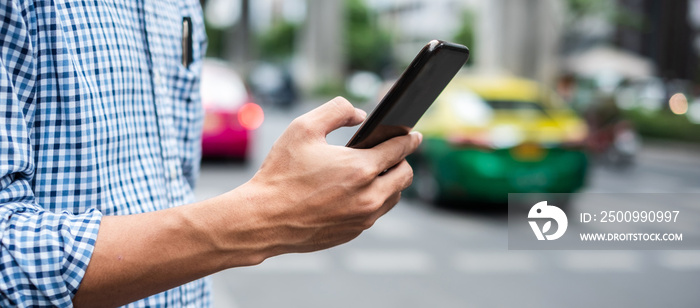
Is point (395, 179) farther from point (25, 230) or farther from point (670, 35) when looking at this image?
point (670, 35)

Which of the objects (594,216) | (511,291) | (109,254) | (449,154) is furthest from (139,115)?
(594,216)

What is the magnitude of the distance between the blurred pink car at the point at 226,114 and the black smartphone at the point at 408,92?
895cm

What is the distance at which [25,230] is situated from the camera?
2.84 feet

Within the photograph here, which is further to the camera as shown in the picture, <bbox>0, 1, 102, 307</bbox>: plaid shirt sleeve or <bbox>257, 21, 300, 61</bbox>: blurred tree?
<bbox>257, 21, 300, 61</bbox>: blurred tree

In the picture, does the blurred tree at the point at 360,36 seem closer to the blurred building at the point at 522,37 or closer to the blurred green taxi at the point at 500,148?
the blurred building at the point at 522,37

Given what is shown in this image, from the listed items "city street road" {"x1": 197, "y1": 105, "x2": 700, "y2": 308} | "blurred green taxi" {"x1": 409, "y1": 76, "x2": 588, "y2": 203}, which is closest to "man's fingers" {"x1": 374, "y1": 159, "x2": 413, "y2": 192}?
"city street road" {"x1": 197, "y1": 105, "x2": 700, "y2": 308}

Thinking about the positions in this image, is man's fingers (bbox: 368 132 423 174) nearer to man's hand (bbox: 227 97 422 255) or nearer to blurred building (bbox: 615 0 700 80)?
man's hand (bbox: 227 97 422 255)

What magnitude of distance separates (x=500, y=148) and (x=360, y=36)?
67387 mm

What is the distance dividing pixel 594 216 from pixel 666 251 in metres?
1.61

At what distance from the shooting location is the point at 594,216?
26.3 ft

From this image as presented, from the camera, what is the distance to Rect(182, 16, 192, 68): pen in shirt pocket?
1.42 meters

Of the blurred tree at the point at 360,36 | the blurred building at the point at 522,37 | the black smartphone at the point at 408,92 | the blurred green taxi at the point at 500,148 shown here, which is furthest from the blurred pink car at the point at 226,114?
the blurred tree at the point at 360,36

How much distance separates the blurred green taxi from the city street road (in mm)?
489

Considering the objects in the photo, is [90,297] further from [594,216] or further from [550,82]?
[550,82]
